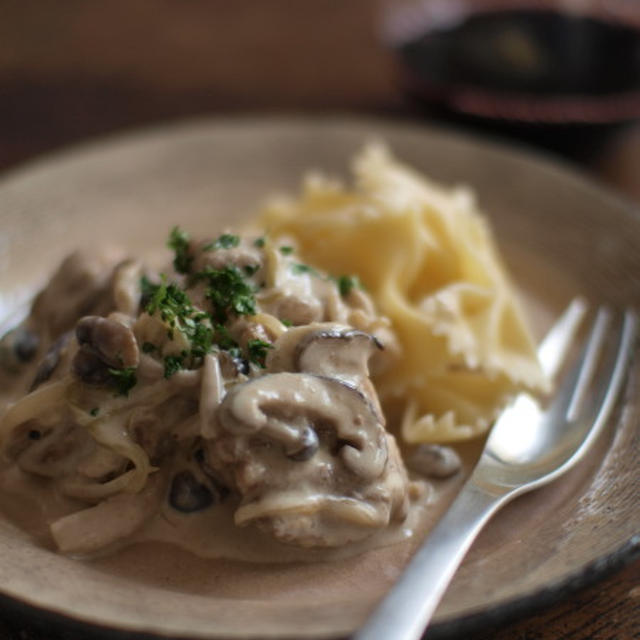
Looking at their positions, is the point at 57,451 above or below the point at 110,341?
below

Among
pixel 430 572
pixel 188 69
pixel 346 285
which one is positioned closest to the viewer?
pixel 430 572

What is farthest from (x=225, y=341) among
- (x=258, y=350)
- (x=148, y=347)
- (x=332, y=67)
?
(x=332, y=67)

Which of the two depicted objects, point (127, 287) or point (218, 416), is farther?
point (127, 287)

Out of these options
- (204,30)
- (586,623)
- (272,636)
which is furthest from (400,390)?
(204,30)

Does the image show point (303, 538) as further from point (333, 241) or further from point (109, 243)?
point (109, 243)

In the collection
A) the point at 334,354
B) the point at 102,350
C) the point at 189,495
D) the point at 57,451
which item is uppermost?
the point at 102,350

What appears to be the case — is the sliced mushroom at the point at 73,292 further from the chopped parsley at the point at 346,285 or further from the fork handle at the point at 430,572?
the fork handle at the point at 430,572

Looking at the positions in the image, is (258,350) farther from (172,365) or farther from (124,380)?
(124,380)
